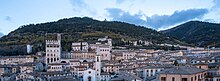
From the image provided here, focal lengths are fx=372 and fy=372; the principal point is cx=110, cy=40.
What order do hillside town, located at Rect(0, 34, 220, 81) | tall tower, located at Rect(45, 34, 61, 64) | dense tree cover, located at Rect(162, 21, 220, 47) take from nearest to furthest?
hillside town, located at Rect(0, 34, 220, 81) < tall tower, located at Rect(45, 34, 61, 64) < dense tree cover, located at Rect(162, 21, 220, 47)

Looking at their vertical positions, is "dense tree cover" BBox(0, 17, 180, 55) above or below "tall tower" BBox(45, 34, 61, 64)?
above

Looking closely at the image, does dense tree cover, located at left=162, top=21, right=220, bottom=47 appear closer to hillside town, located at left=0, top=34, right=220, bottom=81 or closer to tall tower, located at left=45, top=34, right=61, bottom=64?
hillside town, located at left=0, top=34, right=220, bottom=81

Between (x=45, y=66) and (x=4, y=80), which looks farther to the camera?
(x=45, y=66)

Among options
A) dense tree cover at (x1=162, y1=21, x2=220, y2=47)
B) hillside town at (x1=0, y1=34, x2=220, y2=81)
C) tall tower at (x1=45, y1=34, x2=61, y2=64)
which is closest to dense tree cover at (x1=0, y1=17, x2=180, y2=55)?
hillside town at (x1=0, y1=34, x2=220, y2=81)

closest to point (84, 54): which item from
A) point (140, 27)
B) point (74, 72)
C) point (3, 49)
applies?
point (74, 72)

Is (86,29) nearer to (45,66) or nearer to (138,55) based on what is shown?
(138,55)

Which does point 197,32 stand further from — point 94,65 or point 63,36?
point 94,65

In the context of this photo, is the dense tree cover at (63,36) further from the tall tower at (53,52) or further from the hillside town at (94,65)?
the tall tower at (53,52)

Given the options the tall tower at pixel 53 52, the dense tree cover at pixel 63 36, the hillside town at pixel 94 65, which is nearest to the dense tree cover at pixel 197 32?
the dense tree cover at pixel 63 36

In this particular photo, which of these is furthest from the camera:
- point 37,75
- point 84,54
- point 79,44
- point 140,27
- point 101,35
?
point 140,27

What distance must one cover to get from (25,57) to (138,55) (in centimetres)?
2194

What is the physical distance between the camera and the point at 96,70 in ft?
175

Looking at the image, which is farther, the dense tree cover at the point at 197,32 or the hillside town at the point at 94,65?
the dense tree cover at the point at 197,32

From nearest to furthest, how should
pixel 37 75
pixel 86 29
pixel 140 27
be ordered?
pixel 37 75 → pixel 86 29 → pixel 140 27
